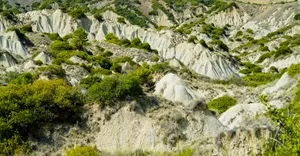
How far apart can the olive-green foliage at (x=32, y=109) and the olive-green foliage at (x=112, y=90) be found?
88 cm

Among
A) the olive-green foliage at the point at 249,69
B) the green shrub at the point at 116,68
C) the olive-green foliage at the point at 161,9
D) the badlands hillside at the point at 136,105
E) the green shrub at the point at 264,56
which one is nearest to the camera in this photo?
the badlands hillside at the point at 136,105

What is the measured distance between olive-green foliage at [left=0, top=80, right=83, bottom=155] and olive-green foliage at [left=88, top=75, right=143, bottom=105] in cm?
88

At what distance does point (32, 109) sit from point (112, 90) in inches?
158

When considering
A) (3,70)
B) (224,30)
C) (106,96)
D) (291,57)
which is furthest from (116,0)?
(106,96)

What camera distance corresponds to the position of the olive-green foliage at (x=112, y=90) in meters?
17.7

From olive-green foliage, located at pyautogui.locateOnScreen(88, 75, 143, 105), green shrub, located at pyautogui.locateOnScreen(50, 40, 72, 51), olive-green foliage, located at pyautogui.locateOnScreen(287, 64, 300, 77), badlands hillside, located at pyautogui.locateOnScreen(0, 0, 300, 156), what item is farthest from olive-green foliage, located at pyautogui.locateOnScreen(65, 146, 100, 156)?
green shrub, located at pyautogui.locateOnScreen(50, 40, 72, 51)

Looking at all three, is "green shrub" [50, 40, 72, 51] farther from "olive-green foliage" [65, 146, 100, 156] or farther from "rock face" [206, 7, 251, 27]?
"rock face" [206, 7, 251, 27]

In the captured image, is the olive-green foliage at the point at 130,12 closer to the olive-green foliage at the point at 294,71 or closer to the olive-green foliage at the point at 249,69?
the olive-green foliage at the point at 249,69

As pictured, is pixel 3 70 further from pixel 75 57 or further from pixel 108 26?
pixel 108 26

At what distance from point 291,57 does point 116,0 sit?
396 ft

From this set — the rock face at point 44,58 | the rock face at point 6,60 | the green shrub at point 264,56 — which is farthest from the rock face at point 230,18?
the rock face at point 6,60

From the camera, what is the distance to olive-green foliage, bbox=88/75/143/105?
17.7 meters

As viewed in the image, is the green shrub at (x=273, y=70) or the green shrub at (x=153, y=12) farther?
the green shrub at (x=153, y=12)

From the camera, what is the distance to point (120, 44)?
2785 inches
